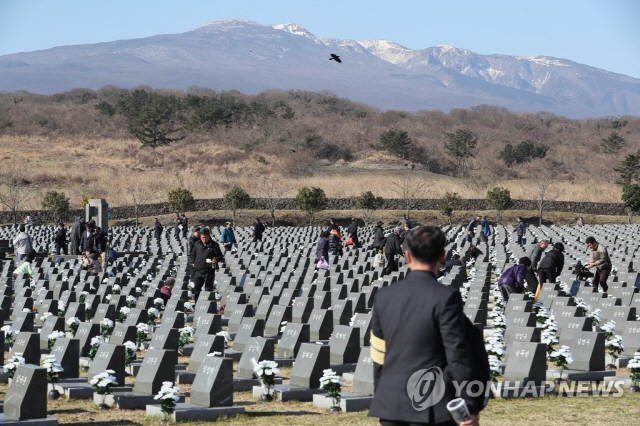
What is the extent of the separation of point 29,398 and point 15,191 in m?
61.9

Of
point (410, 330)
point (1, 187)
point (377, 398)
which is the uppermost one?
point (410, 330)

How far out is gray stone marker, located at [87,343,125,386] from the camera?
12070mm

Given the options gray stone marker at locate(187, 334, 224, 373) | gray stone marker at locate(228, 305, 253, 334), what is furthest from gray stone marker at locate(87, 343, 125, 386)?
gray stone marker at locate(228, 305, 253, 334)

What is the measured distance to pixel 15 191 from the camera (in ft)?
227

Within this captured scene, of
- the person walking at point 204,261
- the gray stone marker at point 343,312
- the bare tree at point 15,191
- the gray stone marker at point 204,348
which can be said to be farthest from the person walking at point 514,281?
the bare tree at point 15,191

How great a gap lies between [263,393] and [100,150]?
10197cm

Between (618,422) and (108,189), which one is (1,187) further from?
(618,422)

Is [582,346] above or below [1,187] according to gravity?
above

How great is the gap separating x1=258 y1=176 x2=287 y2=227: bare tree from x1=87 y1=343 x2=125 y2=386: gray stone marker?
2200 inches

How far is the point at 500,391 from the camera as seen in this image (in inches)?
444

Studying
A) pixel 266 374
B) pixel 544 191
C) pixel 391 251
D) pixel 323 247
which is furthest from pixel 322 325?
pixel 544 191

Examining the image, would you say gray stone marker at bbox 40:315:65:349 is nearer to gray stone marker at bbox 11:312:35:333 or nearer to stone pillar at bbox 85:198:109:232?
gray stone marker at bbox 11:312:35:333

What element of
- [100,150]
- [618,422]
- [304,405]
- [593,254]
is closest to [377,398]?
[618,422]

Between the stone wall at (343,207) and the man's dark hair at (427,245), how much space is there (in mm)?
65436
